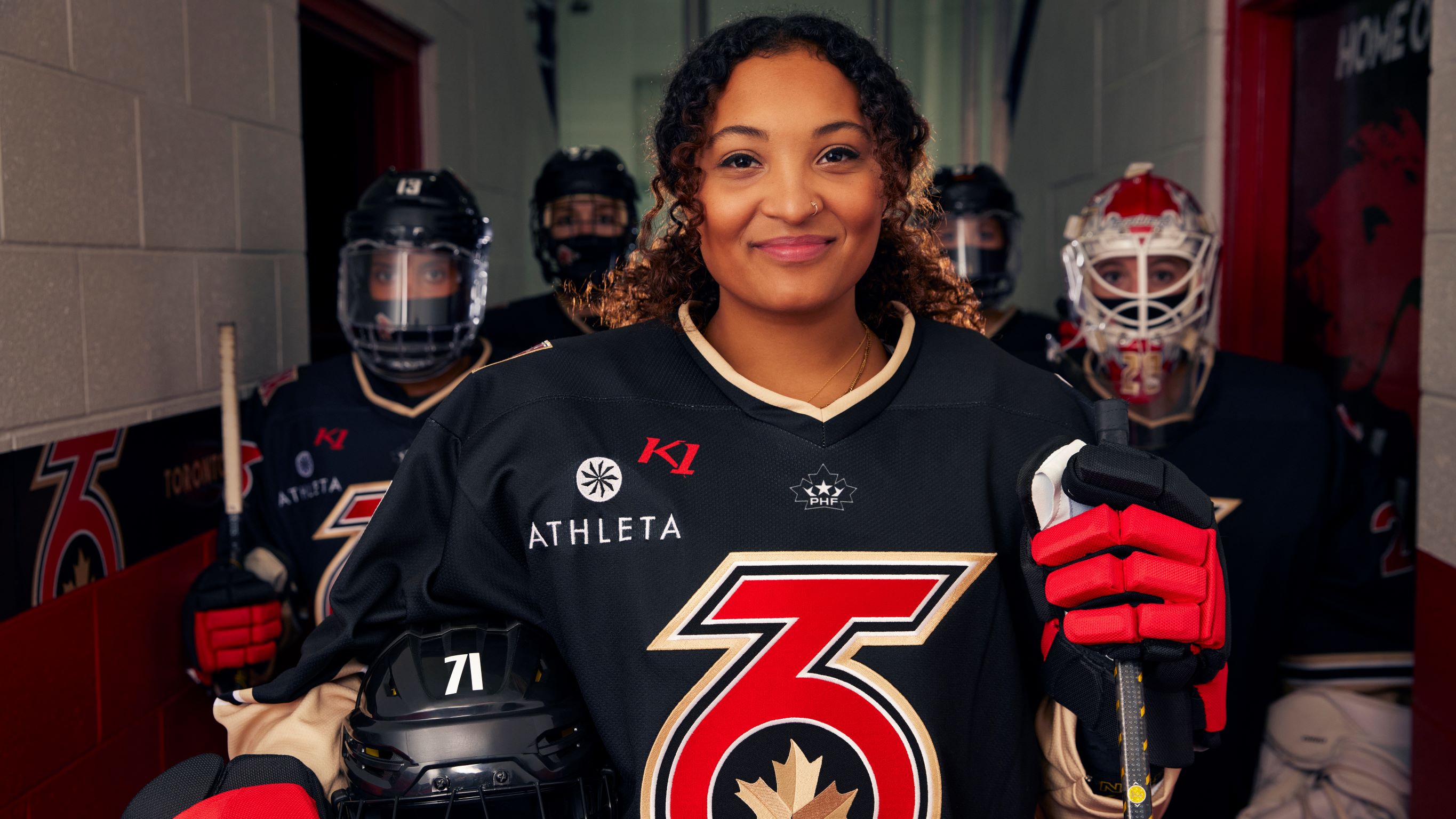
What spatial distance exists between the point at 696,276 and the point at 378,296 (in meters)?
1.28

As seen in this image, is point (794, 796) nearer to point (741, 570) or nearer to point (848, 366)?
point (741, 570)

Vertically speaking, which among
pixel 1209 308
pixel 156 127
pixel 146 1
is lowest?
pixel 1209 308

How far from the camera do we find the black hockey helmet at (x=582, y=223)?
3174 mm

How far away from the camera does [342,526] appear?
2.18m

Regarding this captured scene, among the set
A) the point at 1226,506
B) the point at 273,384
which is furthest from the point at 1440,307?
the point at 273,384

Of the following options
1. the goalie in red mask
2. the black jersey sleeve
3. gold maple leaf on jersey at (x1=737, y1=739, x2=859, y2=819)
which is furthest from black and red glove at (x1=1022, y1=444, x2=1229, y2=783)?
the goalie in red mask

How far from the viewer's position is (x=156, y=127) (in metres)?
2.17

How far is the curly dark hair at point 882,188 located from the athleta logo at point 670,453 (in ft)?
0.66

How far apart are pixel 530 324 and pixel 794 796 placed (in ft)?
7.06

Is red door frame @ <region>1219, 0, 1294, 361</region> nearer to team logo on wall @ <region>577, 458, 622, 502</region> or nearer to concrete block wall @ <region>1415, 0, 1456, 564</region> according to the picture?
concrete block wall @ <region>1415, 0, 1456, 564</region>

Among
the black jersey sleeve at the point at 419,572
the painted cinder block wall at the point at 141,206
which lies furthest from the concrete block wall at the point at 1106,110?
the black jersey sleeve at the point at 419,572

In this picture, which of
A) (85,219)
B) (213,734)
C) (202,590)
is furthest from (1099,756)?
(213,734)

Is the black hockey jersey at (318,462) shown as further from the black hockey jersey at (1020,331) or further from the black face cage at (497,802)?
the black hockey jersey at (1020,331)

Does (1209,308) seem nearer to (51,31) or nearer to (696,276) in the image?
(696,276)
